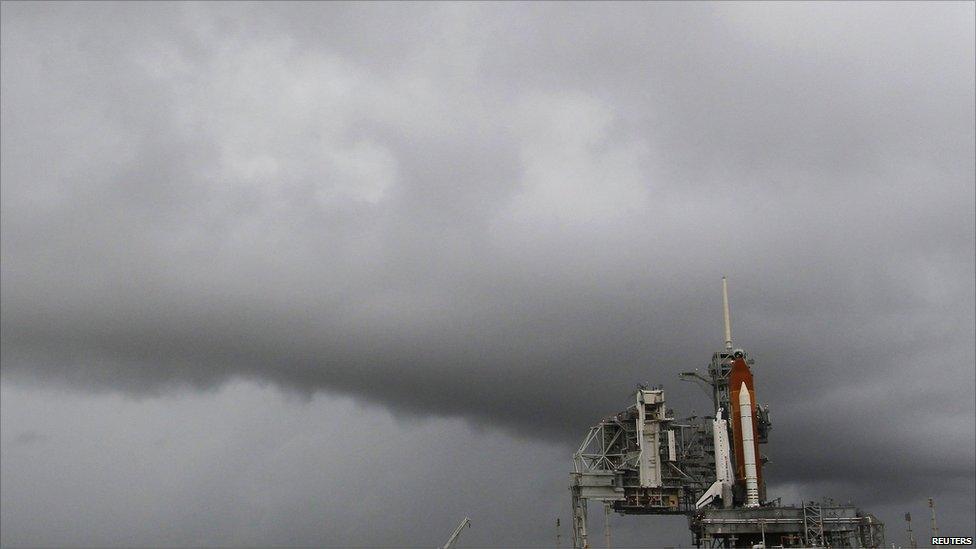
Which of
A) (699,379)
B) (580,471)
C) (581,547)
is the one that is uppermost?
(699,379)

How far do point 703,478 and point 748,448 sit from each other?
9.25 m

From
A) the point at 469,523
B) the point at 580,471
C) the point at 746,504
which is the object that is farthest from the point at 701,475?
the point at 469,523

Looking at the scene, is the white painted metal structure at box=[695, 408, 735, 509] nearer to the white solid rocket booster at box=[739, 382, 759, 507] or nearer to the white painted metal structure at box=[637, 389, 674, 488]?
the white solid rocket booster at box=[739, 382, 759, 507]

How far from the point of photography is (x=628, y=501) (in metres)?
A: 148

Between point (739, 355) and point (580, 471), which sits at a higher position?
point (739, 355)

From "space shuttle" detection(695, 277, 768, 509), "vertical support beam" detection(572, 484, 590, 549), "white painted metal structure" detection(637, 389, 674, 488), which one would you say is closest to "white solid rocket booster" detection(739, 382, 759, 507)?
"space shuttle" detection(695, 277, 768, 509)

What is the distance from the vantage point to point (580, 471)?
14675 centimetres

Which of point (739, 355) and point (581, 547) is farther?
point (739, 355)

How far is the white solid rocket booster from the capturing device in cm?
14362

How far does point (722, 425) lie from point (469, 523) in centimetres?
4161

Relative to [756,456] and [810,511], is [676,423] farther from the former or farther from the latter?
[810,511]

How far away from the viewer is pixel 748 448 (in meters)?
146

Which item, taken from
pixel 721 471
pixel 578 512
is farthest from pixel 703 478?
pixel 578 512

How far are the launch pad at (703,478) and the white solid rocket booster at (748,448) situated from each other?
0.15 metres
